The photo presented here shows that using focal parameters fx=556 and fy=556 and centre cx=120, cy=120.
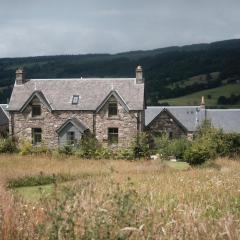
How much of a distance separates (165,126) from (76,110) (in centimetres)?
1156

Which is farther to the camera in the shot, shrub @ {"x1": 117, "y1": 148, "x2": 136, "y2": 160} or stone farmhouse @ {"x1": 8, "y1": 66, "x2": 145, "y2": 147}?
stone farmhouse @ {"x1": 8, "y1": 66, "x2": 145, "y2": 147}

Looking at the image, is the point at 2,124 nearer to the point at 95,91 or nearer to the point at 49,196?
the point at 95,91

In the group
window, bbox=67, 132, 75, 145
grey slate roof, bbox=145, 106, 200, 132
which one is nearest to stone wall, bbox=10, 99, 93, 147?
window, bbox=67, 132, 75, 145

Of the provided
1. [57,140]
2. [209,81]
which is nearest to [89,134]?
A: [57,140]

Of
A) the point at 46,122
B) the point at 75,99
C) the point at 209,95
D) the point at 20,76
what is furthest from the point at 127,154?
the point at 209,95

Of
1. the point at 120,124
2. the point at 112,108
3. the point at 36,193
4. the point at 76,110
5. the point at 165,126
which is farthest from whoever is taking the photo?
the point at 165,126

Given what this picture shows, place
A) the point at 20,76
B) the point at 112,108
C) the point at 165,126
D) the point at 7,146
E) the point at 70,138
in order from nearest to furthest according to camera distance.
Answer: the point at 7,146, the point at 112,108, the point at 70,138, the point at 20,76, the point at 165,126

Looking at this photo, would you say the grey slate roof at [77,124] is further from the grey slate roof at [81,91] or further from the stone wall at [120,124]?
the stone wall at [120,124]

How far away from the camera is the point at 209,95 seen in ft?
498

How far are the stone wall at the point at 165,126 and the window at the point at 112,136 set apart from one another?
779 cm

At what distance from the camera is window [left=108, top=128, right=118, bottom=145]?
163 feet

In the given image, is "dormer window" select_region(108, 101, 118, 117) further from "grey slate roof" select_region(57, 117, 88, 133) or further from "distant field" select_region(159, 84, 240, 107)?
"distant field" select_region(159, 84, 240, 107)

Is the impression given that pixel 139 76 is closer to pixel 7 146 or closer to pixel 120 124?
pixel 120 124

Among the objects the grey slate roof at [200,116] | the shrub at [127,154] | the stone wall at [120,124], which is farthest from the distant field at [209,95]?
the shrub at [127,154]
